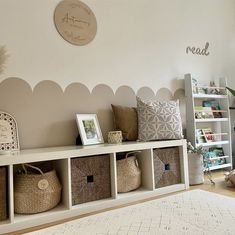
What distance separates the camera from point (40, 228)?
4.29 ft

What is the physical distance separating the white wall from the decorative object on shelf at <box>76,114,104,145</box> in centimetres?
27

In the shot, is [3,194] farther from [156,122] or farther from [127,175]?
[156,122]

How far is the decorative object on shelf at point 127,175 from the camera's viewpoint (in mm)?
1713

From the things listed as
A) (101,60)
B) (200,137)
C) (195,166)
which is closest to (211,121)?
(200,137)

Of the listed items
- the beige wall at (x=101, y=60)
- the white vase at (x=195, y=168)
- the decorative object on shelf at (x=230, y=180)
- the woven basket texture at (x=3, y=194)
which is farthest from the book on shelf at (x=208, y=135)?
the woven basket texture at (x=3, y=194)

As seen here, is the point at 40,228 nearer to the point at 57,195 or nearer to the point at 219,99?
the point at 57,195

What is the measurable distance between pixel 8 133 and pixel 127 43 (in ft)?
4.16

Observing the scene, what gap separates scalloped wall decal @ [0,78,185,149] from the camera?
5.44ft

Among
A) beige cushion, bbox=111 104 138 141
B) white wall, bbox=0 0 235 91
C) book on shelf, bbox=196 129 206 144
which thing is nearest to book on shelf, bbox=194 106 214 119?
book on shelf, bbox=196 129 206 144

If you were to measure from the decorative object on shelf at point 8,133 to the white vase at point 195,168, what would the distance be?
4.61ft

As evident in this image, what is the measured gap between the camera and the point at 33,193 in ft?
4.57

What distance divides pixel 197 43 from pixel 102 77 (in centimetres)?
126

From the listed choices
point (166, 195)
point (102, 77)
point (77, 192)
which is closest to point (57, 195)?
point (77, 192)

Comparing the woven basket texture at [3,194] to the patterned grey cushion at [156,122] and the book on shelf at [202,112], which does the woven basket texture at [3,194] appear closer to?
the patterned grey cushion at [156,122]
